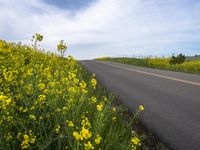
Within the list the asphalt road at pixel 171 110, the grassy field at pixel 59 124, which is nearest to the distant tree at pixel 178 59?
the asphalt road at pixel 171 110

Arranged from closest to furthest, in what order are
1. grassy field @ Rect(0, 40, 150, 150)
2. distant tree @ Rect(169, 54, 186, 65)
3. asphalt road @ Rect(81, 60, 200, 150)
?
grassy field @ Rect(0, 40, 150, 150), asphalt road @ Rect(81, 60, 200, 150), distant tree @ Rect(169, 54, 186, 65)

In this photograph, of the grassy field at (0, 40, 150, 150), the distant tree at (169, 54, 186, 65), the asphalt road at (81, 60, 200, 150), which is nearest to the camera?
the grassy field at (0, 40, 150, 150)

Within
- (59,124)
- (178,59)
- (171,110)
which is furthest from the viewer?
(178,59)

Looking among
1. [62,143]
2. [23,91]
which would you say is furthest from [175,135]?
[23,91]

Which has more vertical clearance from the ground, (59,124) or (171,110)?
(59,124)

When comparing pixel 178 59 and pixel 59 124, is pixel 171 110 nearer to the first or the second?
pixel 59 124

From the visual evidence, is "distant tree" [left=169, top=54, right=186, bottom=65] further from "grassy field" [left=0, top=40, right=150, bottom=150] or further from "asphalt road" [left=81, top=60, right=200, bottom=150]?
"grassy field" [left=0, top=40, right=150, bottom=150]

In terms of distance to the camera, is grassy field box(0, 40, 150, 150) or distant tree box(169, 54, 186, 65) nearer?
grassy field box(0, 40, 150, 150)

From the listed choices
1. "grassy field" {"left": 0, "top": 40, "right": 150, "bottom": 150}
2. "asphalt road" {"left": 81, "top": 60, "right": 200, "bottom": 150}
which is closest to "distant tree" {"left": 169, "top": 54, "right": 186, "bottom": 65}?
"asphalt road" {"left": 81, "top": 60, "right": 200, "bottom": 150}

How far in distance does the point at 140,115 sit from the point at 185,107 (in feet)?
3.95

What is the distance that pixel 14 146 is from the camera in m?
3.47

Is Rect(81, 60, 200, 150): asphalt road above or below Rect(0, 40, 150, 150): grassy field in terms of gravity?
below

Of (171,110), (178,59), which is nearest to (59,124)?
(171,110)

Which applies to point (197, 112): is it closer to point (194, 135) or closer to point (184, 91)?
point (194, 135)
